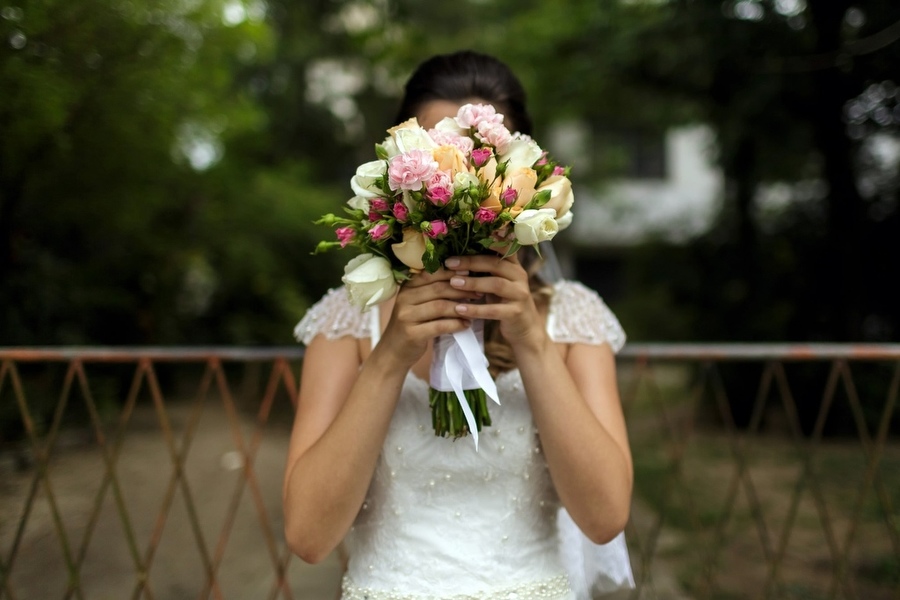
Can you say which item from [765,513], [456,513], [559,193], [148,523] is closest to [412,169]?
[559,193]

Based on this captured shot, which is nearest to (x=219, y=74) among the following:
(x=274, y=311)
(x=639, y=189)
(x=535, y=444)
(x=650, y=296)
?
(x=535, y=444)

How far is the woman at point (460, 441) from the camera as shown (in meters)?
1.31

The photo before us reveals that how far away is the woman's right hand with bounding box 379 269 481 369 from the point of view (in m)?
1.25

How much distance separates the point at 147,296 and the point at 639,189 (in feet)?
46.4

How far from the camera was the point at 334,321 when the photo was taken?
1.57m

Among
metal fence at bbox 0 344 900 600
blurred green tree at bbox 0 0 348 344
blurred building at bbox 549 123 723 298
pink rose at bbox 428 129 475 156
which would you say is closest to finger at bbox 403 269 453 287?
pink rose at bbox 428 129 475 156

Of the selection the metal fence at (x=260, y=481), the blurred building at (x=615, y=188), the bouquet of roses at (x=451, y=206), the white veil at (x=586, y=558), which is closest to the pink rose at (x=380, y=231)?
the bouquet of roses at (x=451, y=206)

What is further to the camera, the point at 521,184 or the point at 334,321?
the point at 334,321

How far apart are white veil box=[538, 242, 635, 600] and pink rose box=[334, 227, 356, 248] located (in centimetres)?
57

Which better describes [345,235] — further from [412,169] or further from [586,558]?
[586,558]

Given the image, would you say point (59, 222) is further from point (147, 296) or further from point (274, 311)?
point (274, 311)

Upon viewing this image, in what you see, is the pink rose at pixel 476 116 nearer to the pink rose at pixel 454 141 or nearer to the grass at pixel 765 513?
the pink rose at pixel 454 141

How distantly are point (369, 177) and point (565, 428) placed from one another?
0.60 meters

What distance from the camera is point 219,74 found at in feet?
10.0
